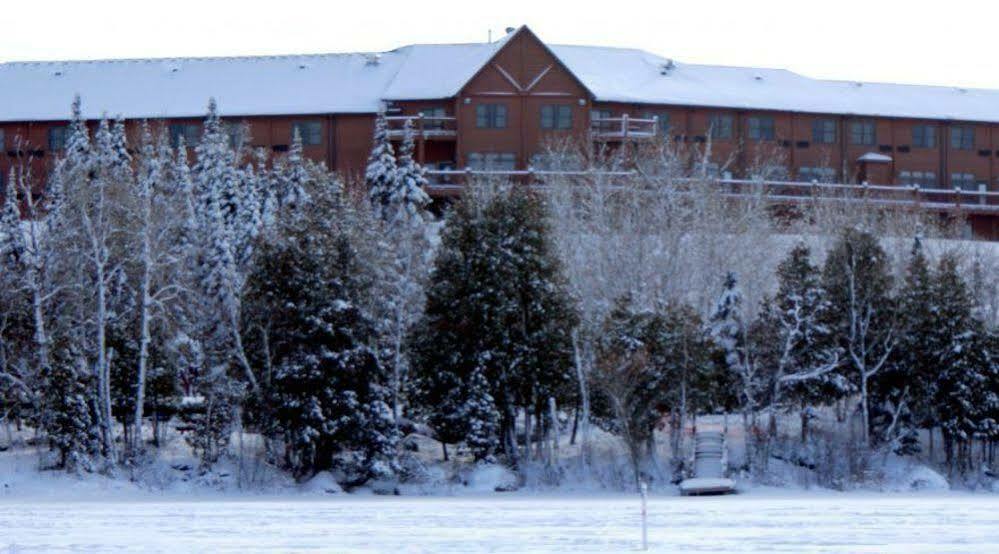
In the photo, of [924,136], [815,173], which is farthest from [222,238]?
[924,136]

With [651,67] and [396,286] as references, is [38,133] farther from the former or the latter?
[396,286]

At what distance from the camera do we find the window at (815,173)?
90125 mm

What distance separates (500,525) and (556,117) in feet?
168

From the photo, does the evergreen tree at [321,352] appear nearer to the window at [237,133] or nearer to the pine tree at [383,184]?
the pine tree at [383,184]

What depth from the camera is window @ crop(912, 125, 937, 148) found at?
94125 millimetres

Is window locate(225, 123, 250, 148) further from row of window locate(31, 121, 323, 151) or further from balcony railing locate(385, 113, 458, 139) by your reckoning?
balcony railing locate(385, 113, 458, 139)

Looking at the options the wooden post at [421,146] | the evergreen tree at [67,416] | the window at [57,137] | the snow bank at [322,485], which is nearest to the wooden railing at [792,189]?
the wooden post at [421,146]

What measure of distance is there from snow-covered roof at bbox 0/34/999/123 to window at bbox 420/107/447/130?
2.67 feet

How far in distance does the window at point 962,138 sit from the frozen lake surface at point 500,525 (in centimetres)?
5126

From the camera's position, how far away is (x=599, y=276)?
6178cm

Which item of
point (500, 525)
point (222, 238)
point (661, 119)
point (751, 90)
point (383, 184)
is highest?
point (751, 90)

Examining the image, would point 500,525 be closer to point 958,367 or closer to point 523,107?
point 958,367

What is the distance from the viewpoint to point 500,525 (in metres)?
36.9

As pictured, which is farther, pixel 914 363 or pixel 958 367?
pixel 914 363
